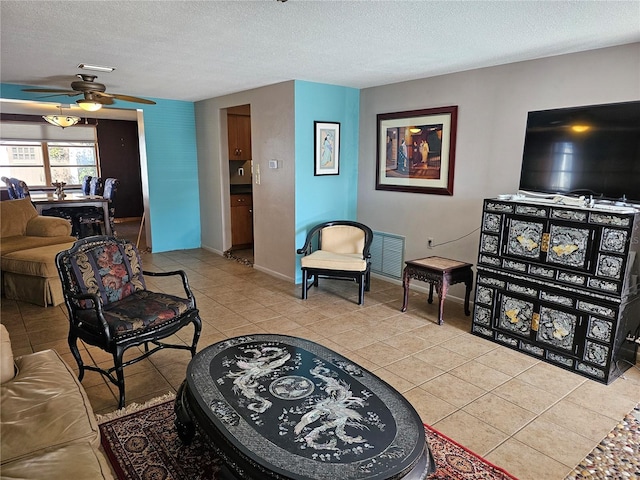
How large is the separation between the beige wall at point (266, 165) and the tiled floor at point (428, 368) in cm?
62

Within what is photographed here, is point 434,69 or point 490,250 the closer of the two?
point 490,250

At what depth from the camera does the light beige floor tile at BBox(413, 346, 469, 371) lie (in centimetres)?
320

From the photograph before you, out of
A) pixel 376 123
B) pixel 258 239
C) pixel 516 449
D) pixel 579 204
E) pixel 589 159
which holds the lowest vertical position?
pixel 516 449

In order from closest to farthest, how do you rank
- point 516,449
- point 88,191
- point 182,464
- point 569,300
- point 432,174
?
1. point 182,464
2. point 516,449
3. point 569,300
4. point 432,174
5. point 88,191

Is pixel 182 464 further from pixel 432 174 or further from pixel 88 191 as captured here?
pixel 88 191

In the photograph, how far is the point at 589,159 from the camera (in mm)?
3238

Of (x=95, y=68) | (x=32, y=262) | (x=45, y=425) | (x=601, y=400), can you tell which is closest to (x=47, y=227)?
(x=32, y=262)

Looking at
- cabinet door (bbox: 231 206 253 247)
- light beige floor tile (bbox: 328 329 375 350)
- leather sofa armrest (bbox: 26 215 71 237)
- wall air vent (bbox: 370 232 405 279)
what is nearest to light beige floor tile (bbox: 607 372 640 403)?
light beige floor tile (bbox: 328 329 375 350)

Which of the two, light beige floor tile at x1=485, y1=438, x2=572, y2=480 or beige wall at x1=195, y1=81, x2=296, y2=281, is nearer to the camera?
light beige floor tile at x1=485, y1=438, x2=572, y2=480

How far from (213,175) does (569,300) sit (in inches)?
204

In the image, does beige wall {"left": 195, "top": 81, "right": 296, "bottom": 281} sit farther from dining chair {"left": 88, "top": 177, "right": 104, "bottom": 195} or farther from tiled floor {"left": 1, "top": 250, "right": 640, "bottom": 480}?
dining chair {"left": 88, "top": 177, "right": 104, "bottom": 195}

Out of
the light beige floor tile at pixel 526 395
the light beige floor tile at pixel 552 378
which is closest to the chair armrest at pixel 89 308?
the light beige floor tile at pixel 526 395

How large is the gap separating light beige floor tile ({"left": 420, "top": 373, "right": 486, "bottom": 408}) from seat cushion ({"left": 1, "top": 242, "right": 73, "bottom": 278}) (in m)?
3.71

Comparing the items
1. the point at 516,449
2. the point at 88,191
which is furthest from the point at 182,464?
the point at 88,191
